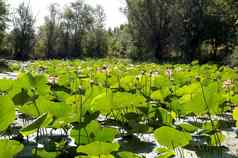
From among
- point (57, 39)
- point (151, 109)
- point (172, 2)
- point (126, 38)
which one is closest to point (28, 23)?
point (57, 39)

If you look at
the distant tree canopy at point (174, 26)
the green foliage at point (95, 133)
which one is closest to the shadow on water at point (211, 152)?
the green foliage at point (95, 133)

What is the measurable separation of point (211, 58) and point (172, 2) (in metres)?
4.52

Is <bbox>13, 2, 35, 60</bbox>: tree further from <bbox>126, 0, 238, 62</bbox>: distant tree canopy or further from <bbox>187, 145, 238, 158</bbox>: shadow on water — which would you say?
<bbox>187, 145, 238, 158</bbox>: shadow on water

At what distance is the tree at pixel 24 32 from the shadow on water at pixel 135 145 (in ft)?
146

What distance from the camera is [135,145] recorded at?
2.02 m

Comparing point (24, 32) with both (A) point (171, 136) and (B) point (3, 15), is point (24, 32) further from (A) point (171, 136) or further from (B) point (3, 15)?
(A) point (171, 136)

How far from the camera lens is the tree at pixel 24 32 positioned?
4757cm

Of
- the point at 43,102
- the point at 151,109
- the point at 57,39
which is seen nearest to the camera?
the point at 43,102

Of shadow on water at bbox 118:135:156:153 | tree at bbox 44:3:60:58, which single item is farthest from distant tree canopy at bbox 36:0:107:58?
shadow on water at bbox 118:135:156:153

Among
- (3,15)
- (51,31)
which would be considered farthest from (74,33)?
(3,15)

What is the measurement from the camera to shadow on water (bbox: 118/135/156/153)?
1936 mm

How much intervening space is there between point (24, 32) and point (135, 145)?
1915 inches

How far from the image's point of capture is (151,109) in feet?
7.32

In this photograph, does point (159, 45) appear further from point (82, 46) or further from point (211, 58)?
point (82, 46)
